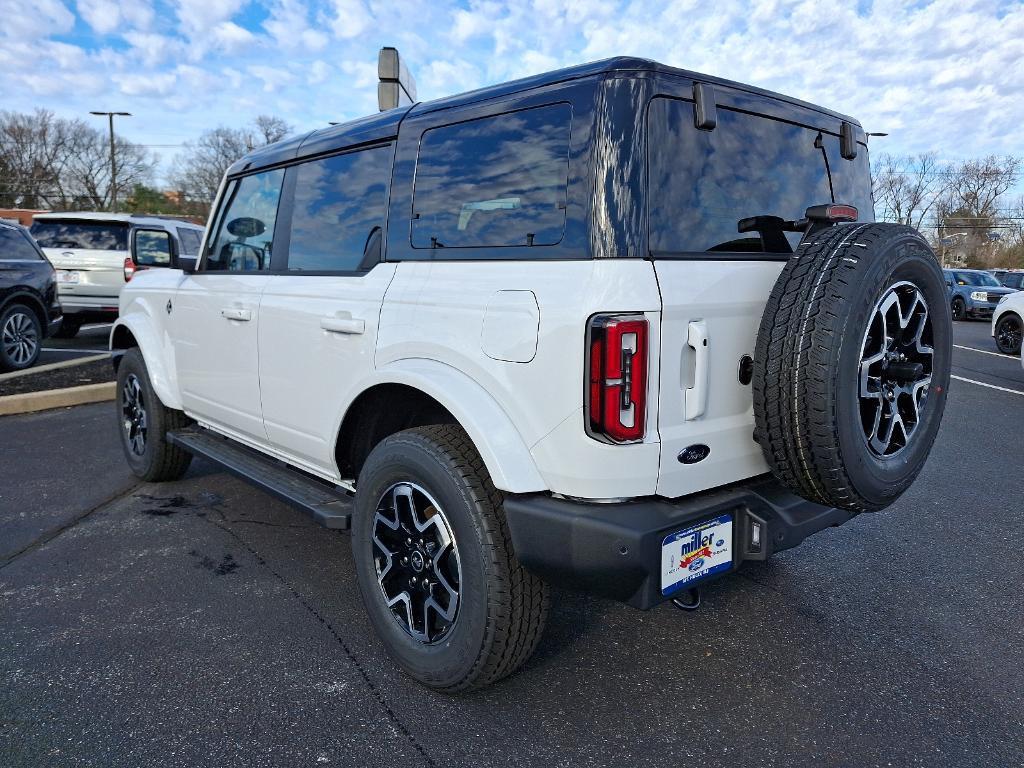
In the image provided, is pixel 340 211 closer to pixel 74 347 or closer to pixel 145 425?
pixel 145 425

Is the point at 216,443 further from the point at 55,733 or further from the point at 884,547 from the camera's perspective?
the point at 884,547

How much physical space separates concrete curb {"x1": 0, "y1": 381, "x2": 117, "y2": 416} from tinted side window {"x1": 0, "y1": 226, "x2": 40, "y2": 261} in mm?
2484

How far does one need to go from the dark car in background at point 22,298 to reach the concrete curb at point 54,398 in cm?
189

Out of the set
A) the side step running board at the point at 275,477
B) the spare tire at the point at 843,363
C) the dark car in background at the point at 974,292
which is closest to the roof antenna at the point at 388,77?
the side step running board at the point at 275,477

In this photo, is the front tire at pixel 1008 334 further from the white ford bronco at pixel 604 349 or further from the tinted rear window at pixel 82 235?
the tinted rear window at pixel 82 235

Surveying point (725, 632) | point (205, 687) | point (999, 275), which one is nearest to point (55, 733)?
point (205, 687)

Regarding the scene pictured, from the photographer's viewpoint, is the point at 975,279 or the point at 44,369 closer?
Answer: the point at 44,369

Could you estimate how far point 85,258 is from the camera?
11.3 m

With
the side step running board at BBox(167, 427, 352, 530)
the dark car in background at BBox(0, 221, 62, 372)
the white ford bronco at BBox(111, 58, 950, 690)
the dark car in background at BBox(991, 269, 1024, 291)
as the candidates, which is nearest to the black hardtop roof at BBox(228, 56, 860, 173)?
the white ford bronco at BBox(111, 58, 950, 690)

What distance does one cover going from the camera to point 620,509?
2.23 metres

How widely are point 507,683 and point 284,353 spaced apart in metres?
1.67

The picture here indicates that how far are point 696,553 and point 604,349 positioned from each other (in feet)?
2.27

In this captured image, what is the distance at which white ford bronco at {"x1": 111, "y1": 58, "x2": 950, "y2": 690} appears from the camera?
2201 mm

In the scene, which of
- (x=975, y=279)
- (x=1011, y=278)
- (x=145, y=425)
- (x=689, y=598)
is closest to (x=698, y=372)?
(x=689, y=598)
